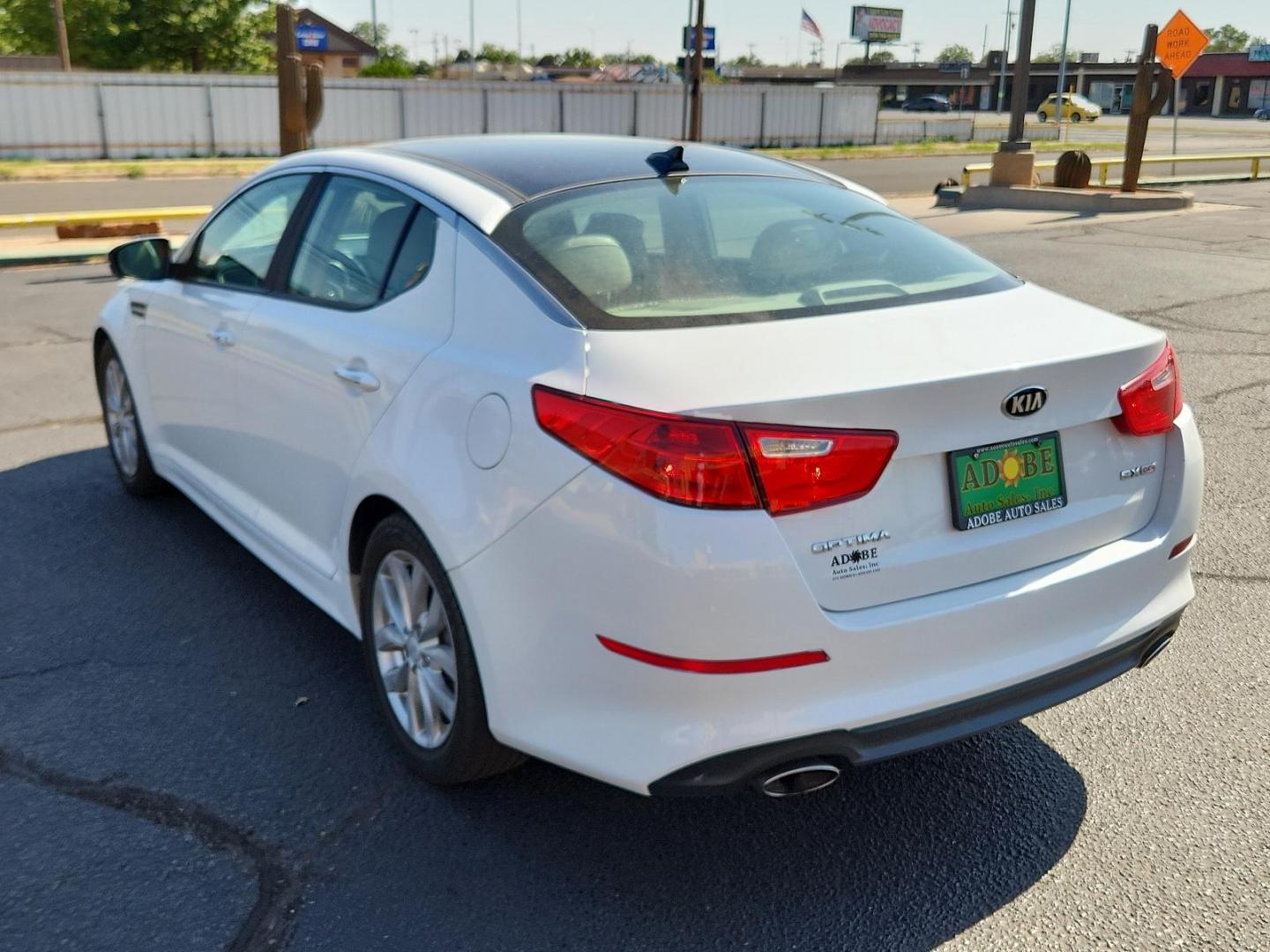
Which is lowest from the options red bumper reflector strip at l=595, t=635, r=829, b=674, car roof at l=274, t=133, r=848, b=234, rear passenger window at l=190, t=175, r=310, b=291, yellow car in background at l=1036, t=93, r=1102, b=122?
red bumper reflector strip at l=595, t=635, r=829, b=674

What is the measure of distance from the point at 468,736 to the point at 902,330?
145 centimetres

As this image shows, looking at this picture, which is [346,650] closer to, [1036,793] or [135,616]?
[135,616]

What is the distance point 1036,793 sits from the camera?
3361 mm

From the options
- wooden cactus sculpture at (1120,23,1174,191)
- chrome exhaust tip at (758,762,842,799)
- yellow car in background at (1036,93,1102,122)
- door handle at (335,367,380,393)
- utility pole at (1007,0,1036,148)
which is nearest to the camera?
chrome exhaust tip at (758,762,842,799)

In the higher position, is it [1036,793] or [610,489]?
[610,489]

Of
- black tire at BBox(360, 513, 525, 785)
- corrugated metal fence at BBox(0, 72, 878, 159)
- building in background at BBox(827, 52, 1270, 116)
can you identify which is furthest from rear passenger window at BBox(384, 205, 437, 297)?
building in background at BBox(827, 52, 1270, 116)

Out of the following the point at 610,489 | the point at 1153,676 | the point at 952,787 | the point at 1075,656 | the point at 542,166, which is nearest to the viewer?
the point at 610,489

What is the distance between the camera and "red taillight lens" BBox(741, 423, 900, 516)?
8.37 feet

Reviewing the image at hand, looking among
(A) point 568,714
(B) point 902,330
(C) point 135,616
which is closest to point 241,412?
(C) point 135,616

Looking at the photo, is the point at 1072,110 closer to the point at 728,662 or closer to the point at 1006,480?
the point at 1006,480

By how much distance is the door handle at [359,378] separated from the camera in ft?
11.1

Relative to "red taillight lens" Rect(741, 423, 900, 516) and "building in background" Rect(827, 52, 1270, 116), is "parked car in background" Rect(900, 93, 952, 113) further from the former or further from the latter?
"red taillight lens" Rect(741, 423, 900, 516)

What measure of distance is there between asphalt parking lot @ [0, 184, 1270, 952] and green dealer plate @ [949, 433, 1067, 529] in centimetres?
90

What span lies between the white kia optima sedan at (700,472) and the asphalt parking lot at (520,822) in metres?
0.31
